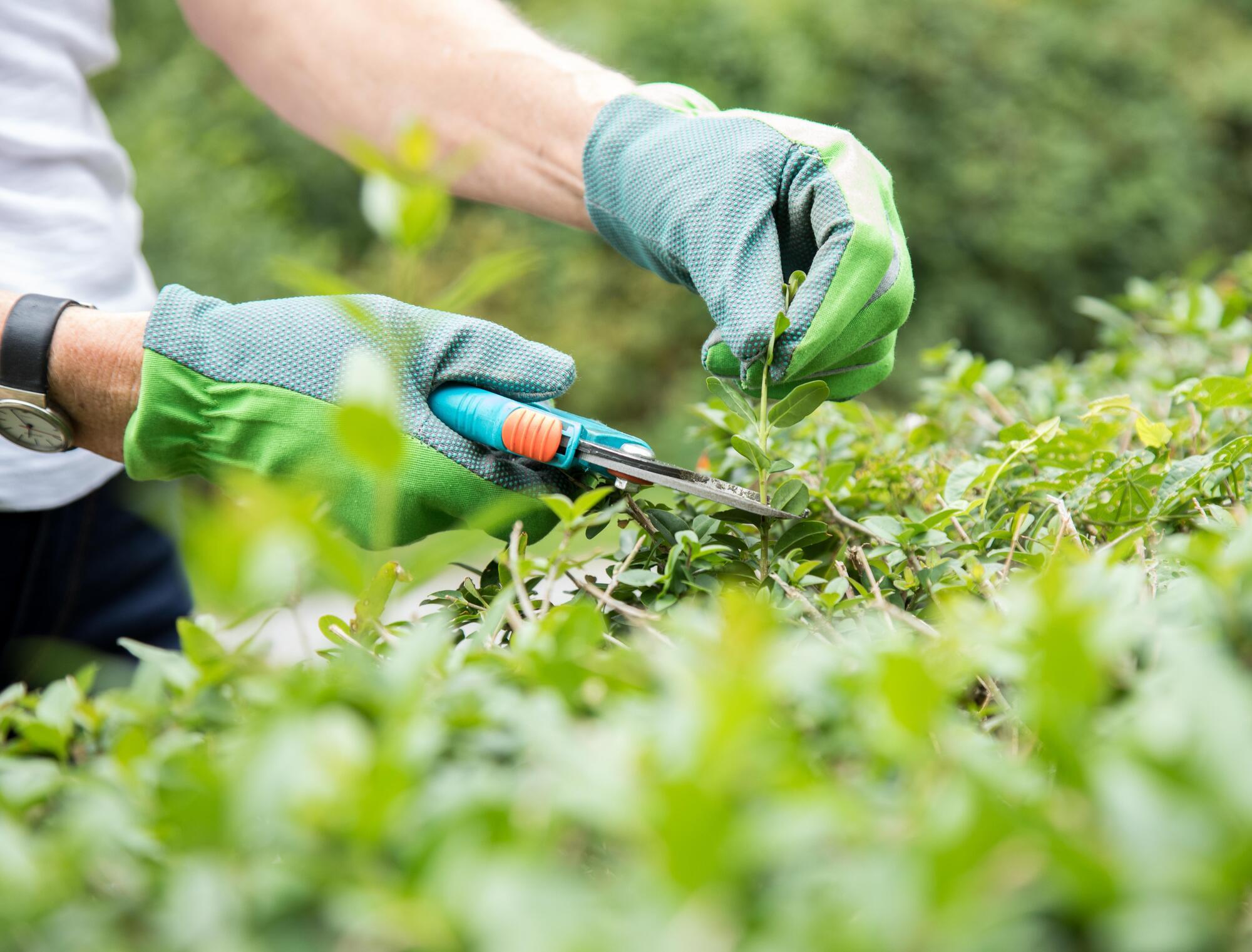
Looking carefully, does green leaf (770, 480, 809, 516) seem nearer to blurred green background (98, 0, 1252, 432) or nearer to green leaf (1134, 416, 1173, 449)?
green leaf (1134, 416, 1173, 449)

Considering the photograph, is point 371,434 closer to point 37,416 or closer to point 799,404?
point 799,404

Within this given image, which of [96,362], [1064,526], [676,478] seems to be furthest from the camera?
[96,362]

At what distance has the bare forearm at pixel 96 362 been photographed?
4.04ft

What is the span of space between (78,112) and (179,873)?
1.62 meters

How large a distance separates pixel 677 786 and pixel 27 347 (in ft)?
3.78

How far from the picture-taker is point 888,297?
1.28 meters

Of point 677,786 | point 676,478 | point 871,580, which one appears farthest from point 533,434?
point 677,786

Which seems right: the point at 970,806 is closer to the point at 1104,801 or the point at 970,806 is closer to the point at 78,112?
the point at 1104,801

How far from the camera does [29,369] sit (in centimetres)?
122

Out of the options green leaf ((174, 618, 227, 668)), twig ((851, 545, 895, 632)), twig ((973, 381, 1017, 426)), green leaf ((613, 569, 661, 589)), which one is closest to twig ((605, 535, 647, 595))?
green leaf ((613, 569, 661, 589))

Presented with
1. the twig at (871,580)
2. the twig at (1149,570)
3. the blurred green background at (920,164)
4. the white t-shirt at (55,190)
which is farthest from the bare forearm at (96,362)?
the blurred green background at (920,164)

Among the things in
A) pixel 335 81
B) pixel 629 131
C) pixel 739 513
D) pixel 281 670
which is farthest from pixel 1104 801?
pixel 335 81

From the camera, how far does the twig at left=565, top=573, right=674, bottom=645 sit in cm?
78

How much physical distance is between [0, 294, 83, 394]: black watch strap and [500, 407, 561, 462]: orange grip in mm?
592
